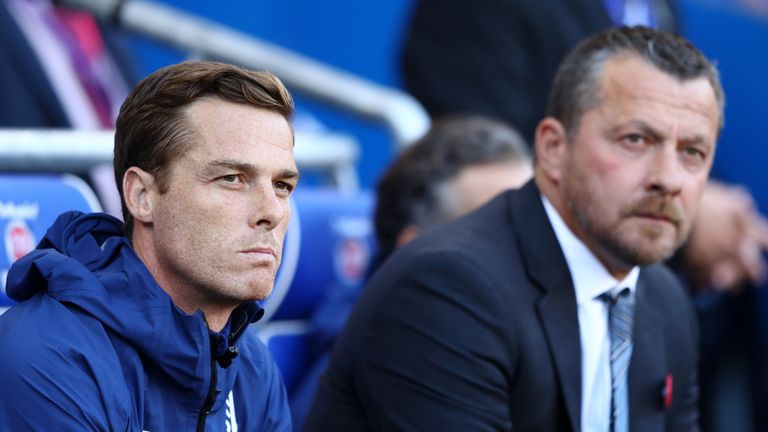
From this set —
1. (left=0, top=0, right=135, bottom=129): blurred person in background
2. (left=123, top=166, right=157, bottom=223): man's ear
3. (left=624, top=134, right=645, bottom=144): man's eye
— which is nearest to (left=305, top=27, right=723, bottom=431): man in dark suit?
(left=624, top=134, right=645, bottom=144): man's eye

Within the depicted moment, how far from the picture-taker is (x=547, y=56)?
4.34 meters

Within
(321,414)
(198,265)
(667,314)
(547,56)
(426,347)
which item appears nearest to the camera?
(198,265)

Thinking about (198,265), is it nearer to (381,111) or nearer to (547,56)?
(381,111)

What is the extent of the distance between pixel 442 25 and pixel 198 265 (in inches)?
109

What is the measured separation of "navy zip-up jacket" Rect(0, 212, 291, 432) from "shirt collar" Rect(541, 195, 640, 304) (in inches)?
36.8

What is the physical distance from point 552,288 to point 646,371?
31 centimetres

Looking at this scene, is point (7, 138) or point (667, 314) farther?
point (667, 314)

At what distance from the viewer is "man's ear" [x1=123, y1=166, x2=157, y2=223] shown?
1.78m

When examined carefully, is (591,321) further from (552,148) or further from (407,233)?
(407,233)

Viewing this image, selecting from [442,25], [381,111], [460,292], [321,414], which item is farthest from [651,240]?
[442,25]

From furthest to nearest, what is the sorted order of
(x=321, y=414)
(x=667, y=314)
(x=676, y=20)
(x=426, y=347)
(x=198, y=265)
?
(x=676, y=20) < (x=667, y=314) < (x=321, y=414) < (x=426, y=347) < (x=198, y=265)

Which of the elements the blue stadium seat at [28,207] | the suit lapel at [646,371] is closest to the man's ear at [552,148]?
the suit lapel at [646,371]

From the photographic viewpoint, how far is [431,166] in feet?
11.4

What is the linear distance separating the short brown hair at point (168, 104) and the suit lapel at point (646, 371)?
3.84 ft
